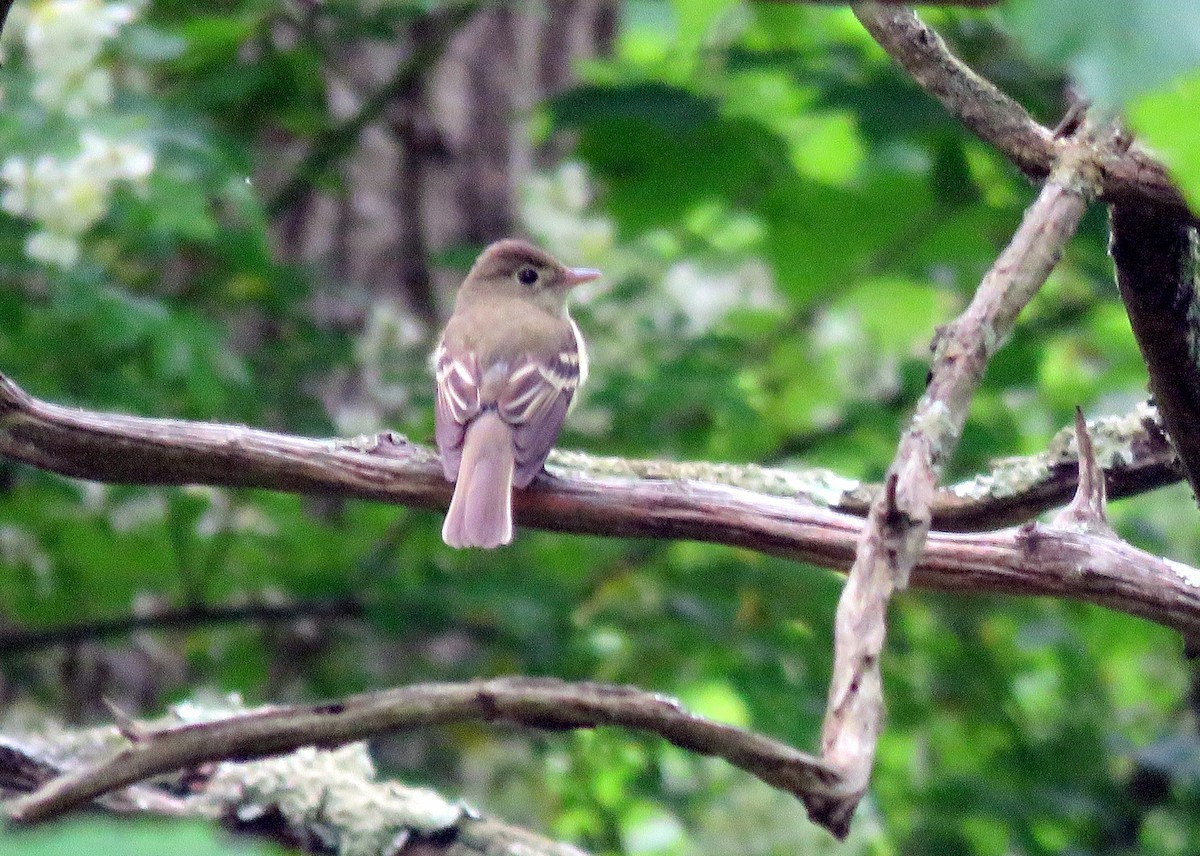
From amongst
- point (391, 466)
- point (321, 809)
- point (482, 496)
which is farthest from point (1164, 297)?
point (321, 809)

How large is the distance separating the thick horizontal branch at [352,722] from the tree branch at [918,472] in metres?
0.26

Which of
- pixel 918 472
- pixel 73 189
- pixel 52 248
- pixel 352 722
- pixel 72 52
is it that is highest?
pixel 72 52

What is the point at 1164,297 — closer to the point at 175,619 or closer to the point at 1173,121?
the point at 1173,121

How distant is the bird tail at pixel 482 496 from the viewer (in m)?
2.79

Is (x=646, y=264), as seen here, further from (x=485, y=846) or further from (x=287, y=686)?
(x=485, y=846)

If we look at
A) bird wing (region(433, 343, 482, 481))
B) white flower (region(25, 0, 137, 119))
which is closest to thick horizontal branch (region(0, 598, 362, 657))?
bird wing (region(433, 343, 482, 481))

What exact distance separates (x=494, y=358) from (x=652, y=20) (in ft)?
9.46

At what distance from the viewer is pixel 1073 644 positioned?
4281 millimetres

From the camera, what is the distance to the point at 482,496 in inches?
115

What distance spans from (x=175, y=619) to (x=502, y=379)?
1.08 meters

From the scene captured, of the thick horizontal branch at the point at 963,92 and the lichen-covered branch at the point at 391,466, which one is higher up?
the thick horizontal branch at the point at 963,92

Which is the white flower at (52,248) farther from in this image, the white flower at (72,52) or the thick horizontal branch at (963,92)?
the thick horizontal branch at (963,92)

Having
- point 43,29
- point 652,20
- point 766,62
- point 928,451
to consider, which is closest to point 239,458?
point 928,451

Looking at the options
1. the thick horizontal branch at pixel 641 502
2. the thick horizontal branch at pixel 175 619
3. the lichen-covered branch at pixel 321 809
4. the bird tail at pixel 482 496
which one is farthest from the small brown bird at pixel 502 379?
the thick horizontal branch at pixel 175 619
